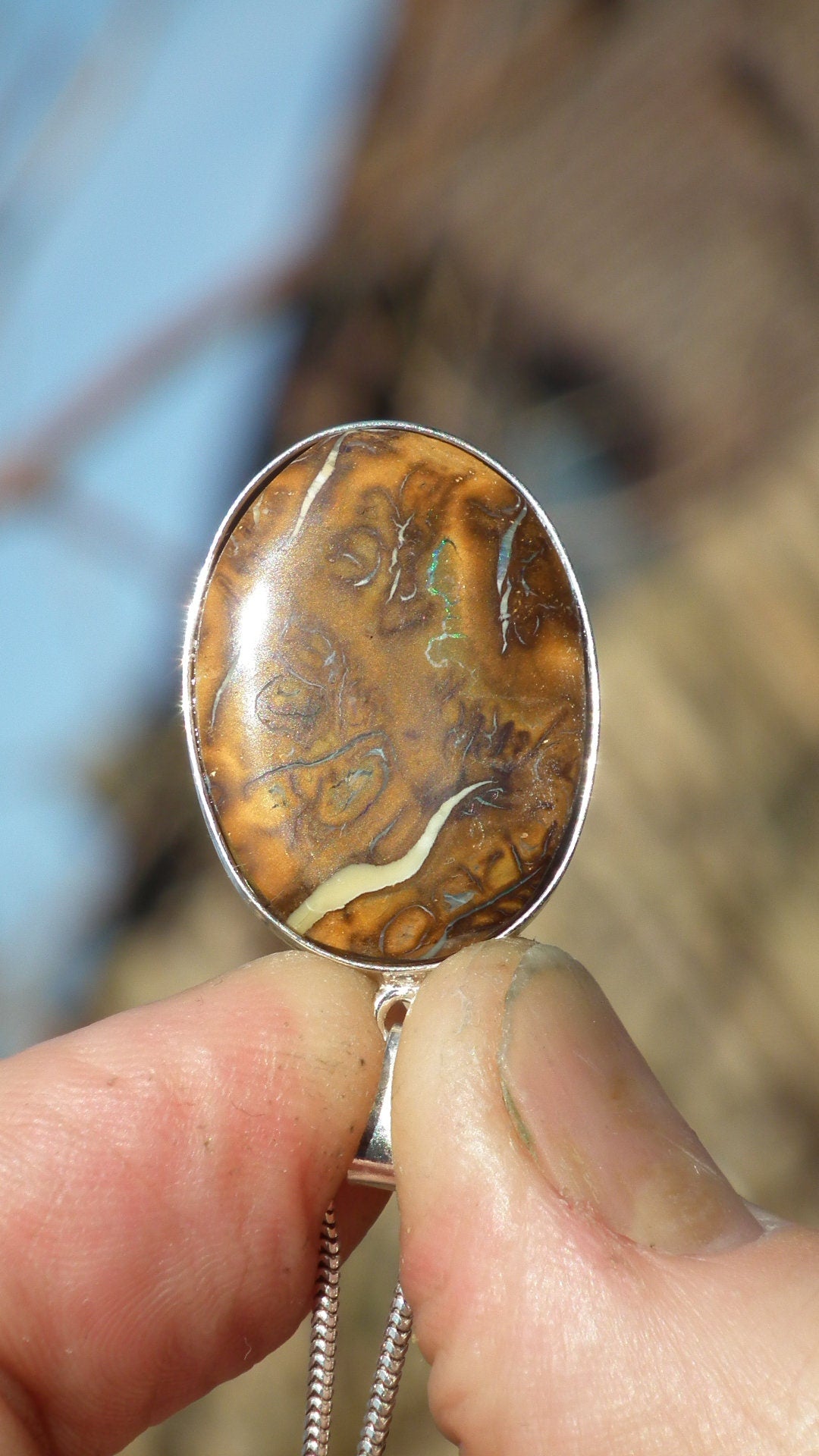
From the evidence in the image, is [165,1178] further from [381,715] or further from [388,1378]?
[381,715]

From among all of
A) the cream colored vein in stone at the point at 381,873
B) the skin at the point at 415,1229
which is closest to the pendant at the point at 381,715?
the cream colored vein in stone at the point at 381,873

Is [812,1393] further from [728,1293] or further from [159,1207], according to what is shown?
[159,1207]

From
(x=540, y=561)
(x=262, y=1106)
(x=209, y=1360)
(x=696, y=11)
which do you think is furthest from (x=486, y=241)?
(x=209, y=1360)

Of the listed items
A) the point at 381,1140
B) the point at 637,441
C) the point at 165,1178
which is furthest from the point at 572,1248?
the point at 637,441

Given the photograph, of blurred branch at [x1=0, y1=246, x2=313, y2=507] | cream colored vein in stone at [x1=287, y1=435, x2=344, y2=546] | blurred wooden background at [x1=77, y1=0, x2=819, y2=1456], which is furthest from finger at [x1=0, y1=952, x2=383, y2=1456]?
blurred branch at [x1=0, y1=246, x2=313, y2=507]

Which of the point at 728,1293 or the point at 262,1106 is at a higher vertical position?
the point at 728,1293

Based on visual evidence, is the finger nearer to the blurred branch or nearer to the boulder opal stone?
the boulder opal stone
